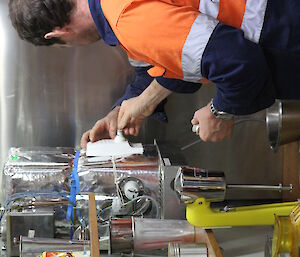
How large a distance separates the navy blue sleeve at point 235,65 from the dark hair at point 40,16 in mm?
329

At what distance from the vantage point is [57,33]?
107cm

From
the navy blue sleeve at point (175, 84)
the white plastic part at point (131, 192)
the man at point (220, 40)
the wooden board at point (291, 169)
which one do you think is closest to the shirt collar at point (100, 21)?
the man at point (220, 40)

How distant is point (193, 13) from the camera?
2.89ft

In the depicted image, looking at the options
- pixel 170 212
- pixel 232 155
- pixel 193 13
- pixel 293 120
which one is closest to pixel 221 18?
pixel 193 13

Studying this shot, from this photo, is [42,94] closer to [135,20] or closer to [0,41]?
[0,41]

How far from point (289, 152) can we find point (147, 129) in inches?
17.7

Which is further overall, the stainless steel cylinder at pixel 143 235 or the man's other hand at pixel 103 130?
the man's other hand at pixel 103 130

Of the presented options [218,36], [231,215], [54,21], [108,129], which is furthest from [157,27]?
[108,129]

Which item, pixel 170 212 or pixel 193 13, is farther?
pixel 170 212

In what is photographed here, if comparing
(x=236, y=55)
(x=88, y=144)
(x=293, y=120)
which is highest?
(x=236, y=55)

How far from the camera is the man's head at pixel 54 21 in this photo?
1.02 meters

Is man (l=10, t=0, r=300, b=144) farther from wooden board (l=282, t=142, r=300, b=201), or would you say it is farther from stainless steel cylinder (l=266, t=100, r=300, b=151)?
wooden board (l=282, t=142, r=300, b=201)

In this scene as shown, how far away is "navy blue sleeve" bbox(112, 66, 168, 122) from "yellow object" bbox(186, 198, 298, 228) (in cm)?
40

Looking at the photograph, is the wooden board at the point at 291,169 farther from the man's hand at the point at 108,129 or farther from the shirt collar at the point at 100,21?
the shirt collar at the point at 100,21
